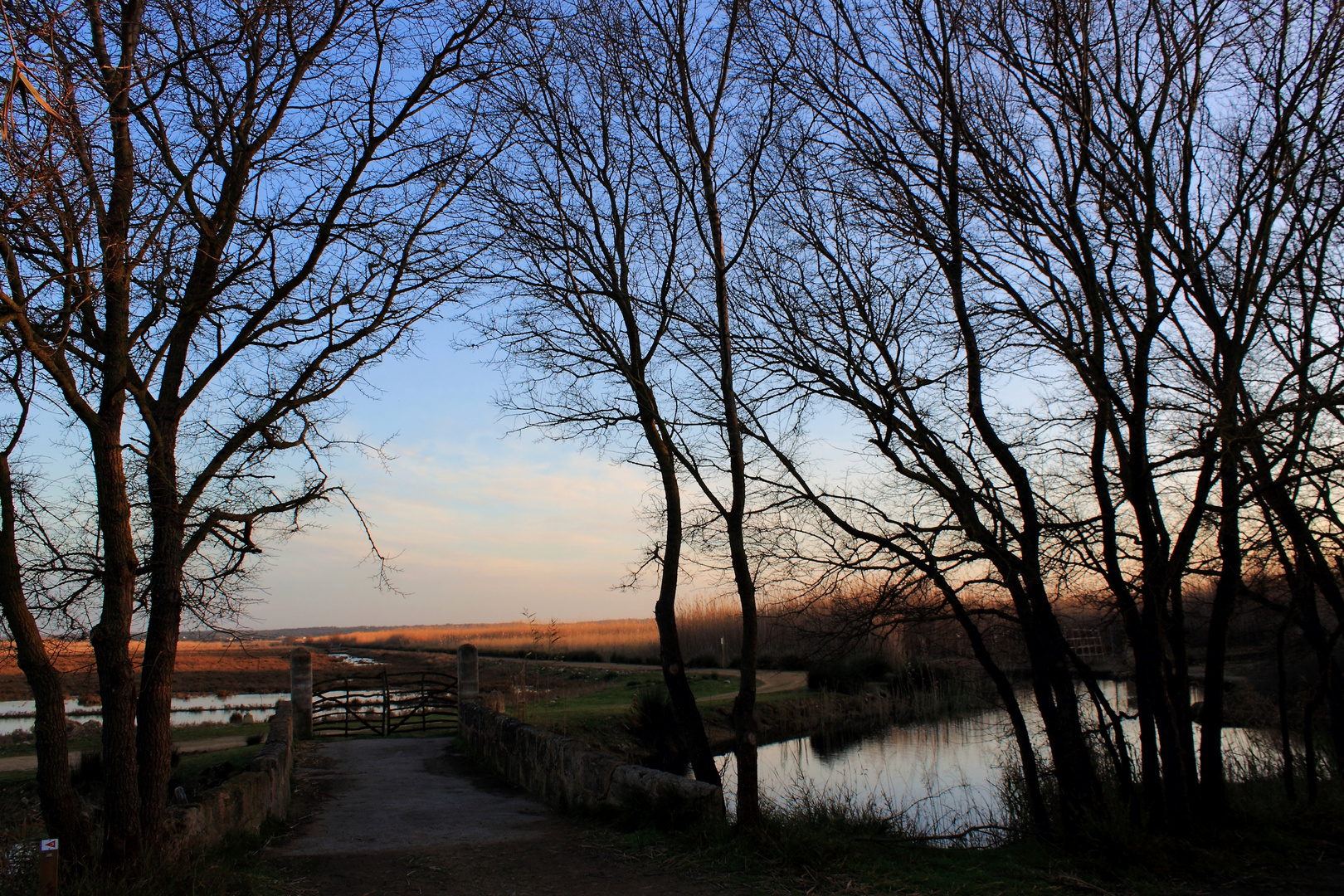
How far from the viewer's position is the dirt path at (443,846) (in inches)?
260

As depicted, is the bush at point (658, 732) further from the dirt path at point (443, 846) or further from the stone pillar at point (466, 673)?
the dirt path at point (443, 846)

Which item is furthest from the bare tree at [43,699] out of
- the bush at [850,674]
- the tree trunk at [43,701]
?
the bush at [850,674]

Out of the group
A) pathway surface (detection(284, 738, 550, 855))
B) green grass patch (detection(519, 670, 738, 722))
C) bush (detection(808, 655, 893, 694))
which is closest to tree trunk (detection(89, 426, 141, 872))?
pathway surface (detection(284, 738, 550, 855))

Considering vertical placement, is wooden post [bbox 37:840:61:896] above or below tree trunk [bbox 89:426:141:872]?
below

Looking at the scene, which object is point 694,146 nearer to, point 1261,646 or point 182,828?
point 182,828

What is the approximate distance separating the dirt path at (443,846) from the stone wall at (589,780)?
254 mm

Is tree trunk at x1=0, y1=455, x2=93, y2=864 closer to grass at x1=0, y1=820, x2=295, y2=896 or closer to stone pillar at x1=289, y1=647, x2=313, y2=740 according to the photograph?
grass at x1=0, y1=820, x2=295, y2=896

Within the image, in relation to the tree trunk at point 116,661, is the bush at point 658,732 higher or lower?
lower

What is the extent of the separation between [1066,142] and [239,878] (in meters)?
9.62

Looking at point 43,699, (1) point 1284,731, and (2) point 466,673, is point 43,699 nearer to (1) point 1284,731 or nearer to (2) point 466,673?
(1) point 1284,731

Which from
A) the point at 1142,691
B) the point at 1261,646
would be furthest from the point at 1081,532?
the point at 1261,646

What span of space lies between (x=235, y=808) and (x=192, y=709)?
2993 cm

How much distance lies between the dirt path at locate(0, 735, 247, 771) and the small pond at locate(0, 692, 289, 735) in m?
5.49

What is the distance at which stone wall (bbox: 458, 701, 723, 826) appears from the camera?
25.6ft
